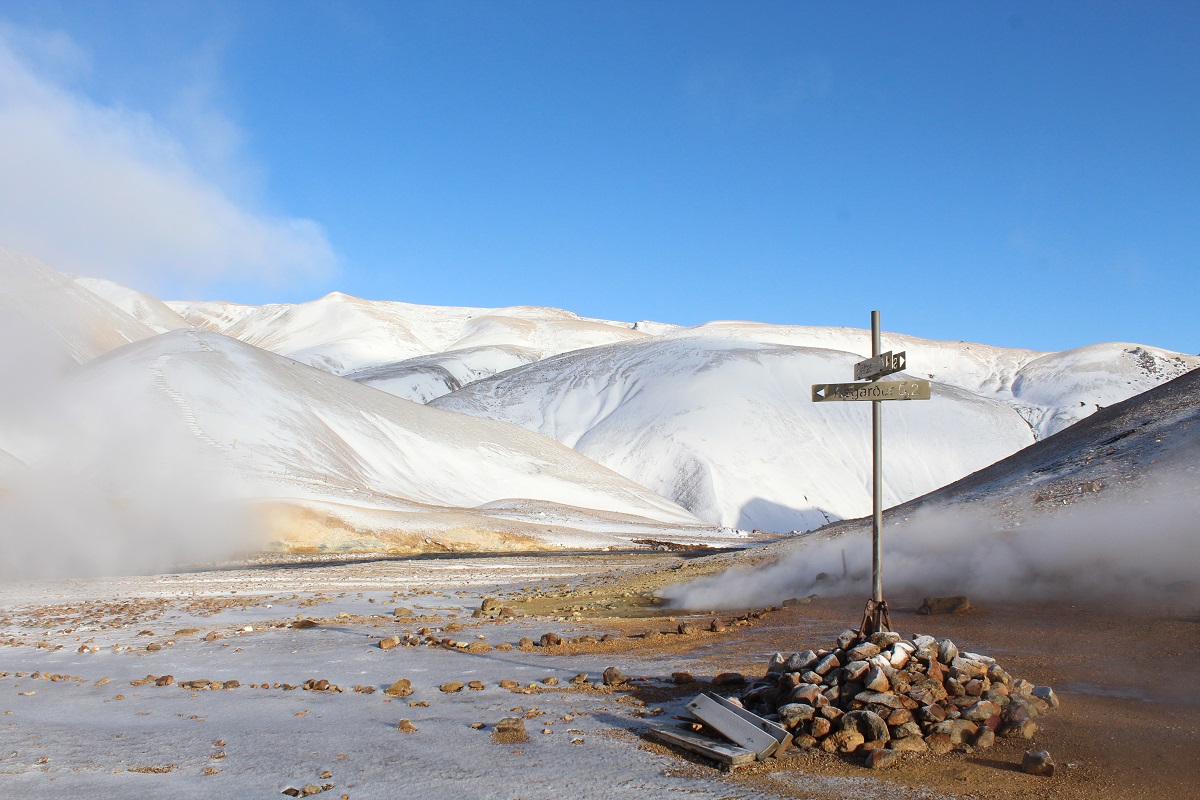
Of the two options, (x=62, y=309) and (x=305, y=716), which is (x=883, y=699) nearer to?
(x=305, y=716)

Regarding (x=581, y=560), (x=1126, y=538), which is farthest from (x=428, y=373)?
(x=1126, y=538)

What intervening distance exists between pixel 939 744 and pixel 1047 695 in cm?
153

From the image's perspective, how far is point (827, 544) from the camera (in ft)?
80.3

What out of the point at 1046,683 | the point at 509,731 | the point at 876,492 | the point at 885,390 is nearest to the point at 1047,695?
the point at 1046,683

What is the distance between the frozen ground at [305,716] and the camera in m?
6.99

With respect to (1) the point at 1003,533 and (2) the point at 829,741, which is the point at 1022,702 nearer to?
(2) the point at 829,741

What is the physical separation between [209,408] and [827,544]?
49.9m

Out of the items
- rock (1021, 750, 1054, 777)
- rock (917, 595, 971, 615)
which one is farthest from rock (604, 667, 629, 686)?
rock (917, 595, 971, 615)

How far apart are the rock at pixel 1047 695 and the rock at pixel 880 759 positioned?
1.95m

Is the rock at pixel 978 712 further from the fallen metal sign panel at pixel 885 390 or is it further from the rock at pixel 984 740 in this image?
the fallen metal sign panel at pixel 885 390

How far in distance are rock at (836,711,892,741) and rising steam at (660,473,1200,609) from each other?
7.29 m

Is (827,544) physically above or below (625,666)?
above

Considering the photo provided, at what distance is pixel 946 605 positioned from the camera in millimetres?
13938

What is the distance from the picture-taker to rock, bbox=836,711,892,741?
7285 mm
